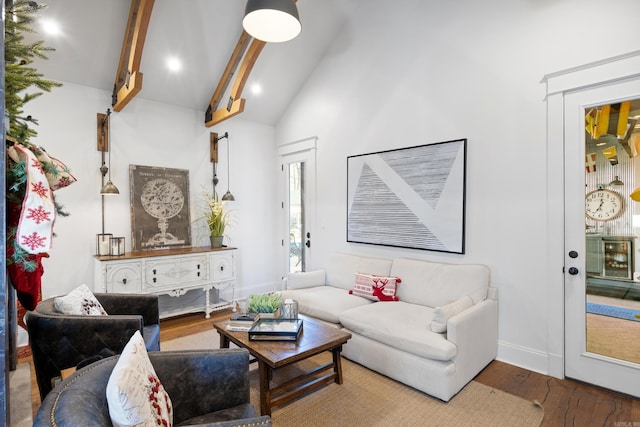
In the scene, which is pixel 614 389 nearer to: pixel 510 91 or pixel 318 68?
pixel 510 91

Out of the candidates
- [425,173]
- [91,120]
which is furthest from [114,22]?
[425,173]

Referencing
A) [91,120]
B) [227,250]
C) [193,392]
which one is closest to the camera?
[193,392]

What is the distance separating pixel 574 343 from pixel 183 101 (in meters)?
4.81

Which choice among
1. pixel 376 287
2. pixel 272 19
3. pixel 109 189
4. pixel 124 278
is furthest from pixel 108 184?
pixel 376 287

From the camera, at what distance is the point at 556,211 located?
2635 millimetres

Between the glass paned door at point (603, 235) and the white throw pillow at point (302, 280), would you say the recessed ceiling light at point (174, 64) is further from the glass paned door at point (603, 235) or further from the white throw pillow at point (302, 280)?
the glass paned door at point (603, 235)

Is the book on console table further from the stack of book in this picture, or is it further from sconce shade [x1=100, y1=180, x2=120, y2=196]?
sconce shade [x1=100, y1=180, x2=120, y2=196]

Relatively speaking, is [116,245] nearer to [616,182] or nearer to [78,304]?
[78,304]

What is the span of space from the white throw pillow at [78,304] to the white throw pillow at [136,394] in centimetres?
114

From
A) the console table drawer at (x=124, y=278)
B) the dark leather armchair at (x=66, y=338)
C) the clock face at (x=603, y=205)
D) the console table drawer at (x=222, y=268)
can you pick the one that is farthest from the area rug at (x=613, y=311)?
the console table drawer at (x=124, y=278)

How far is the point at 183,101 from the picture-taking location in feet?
14.5

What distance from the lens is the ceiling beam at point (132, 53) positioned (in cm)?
307

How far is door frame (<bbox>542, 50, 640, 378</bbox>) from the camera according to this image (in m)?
2.61

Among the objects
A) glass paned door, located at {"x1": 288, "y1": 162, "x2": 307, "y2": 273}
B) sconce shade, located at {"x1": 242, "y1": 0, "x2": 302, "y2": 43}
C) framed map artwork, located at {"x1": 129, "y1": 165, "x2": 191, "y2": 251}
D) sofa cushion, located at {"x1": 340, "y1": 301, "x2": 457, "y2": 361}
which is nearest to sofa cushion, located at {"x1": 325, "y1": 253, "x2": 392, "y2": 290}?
sofa cushion, located at {"x1": 340, "y1": 301, "x2": 457, "y2": 361}
